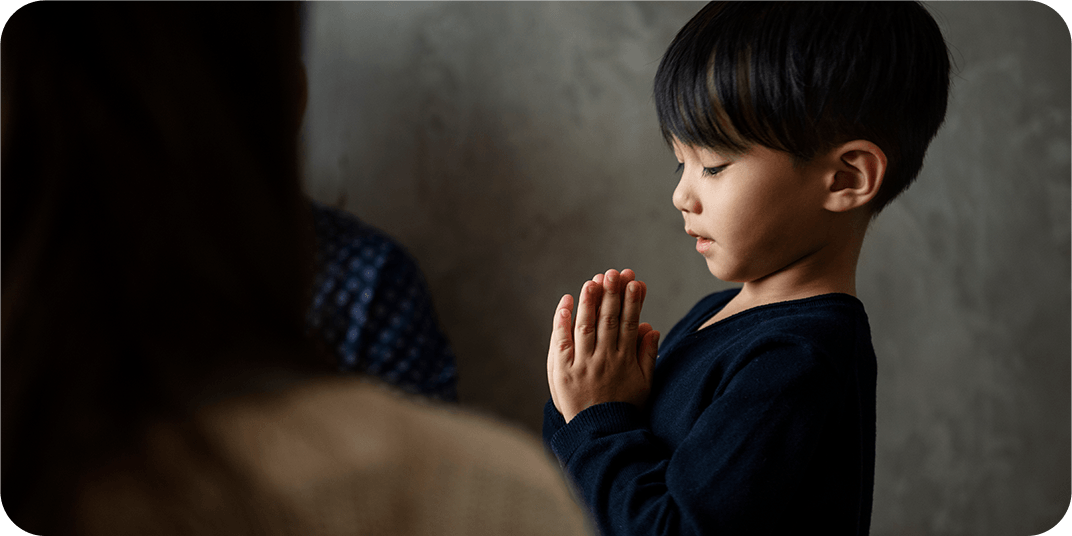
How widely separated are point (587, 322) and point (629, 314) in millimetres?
40

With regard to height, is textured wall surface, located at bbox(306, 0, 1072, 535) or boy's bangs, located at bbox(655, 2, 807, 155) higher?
boy's bangs, located at bbox(655, 2, 807, 155)

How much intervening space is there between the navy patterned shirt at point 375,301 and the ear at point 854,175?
0.65 m

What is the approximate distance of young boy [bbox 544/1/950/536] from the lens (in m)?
0.46

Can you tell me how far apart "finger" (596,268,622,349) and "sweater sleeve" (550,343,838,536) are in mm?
98

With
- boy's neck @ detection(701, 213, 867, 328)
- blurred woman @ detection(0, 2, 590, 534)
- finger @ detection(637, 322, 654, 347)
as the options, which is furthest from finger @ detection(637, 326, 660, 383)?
blurred woman @ detection(0, 2, 590, 534)

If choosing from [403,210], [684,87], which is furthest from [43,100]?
[403,210]

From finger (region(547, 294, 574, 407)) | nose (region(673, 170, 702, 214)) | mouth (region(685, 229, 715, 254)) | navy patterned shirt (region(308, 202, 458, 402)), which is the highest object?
nose (region(673, 170, 702, 214))

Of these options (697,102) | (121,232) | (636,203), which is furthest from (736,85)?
(636,203)

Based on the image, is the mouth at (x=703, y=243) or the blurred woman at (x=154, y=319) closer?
the blurred woman at (x=154, y=319)

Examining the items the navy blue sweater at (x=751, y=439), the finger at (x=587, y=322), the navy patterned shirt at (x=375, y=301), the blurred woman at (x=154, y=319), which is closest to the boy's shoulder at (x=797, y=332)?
the navy blue sweater at (x=751, y=439)

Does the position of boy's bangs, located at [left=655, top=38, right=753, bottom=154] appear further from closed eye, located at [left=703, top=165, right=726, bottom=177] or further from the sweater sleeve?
the sweater sleeve

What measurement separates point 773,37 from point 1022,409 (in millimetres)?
1047

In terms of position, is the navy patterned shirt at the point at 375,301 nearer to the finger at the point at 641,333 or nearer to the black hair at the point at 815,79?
the finger at the point at 641,333

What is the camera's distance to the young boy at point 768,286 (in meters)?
0.46
